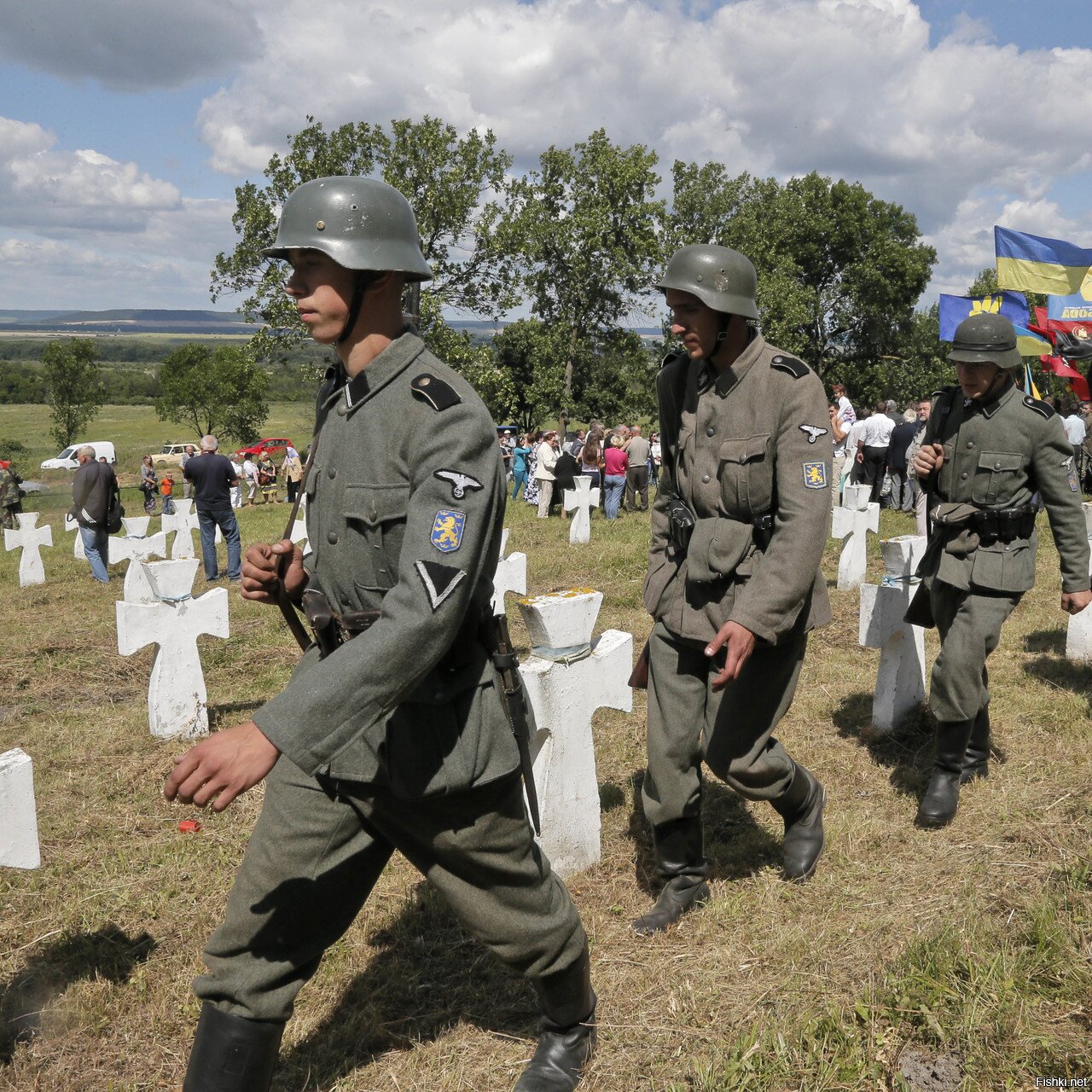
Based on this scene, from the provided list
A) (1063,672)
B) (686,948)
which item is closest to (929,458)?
(686,948)

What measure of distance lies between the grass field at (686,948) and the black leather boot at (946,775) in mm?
107

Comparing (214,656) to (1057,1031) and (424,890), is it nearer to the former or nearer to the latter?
(424,890)

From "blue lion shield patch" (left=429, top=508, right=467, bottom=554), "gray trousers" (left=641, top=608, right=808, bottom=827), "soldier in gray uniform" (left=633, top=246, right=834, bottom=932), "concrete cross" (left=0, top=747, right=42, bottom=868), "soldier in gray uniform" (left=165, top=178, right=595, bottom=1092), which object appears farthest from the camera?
"gray trousers" (left=641, top=608, right=808, bottom=827)

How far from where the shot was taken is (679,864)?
13.7 ft

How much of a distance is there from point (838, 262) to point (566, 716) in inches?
1989

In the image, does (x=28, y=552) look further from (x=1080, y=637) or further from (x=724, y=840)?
(x=1080, y=637)

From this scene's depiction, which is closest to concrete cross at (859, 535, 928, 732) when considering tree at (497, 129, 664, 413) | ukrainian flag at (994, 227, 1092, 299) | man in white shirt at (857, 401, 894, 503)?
ukrainian flag at (994, 227, 1092, 299)

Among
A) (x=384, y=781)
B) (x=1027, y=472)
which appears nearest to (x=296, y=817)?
(x=384, y=781)

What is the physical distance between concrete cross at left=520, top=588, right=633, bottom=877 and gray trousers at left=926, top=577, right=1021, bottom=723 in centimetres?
161

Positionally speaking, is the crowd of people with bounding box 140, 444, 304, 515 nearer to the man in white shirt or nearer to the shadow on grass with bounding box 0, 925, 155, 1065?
the man in white shirt

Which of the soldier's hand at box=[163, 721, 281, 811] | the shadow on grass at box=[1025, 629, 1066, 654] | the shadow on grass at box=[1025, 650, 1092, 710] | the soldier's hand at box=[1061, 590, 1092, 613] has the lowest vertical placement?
the shadow on grass at box=[1025, 650, 1092, 710]

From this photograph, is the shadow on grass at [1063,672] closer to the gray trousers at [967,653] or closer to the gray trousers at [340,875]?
the gray trousers at [967,653]

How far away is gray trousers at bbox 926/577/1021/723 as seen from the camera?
4.98 m

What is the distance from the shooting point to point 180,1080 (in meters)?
3.29
